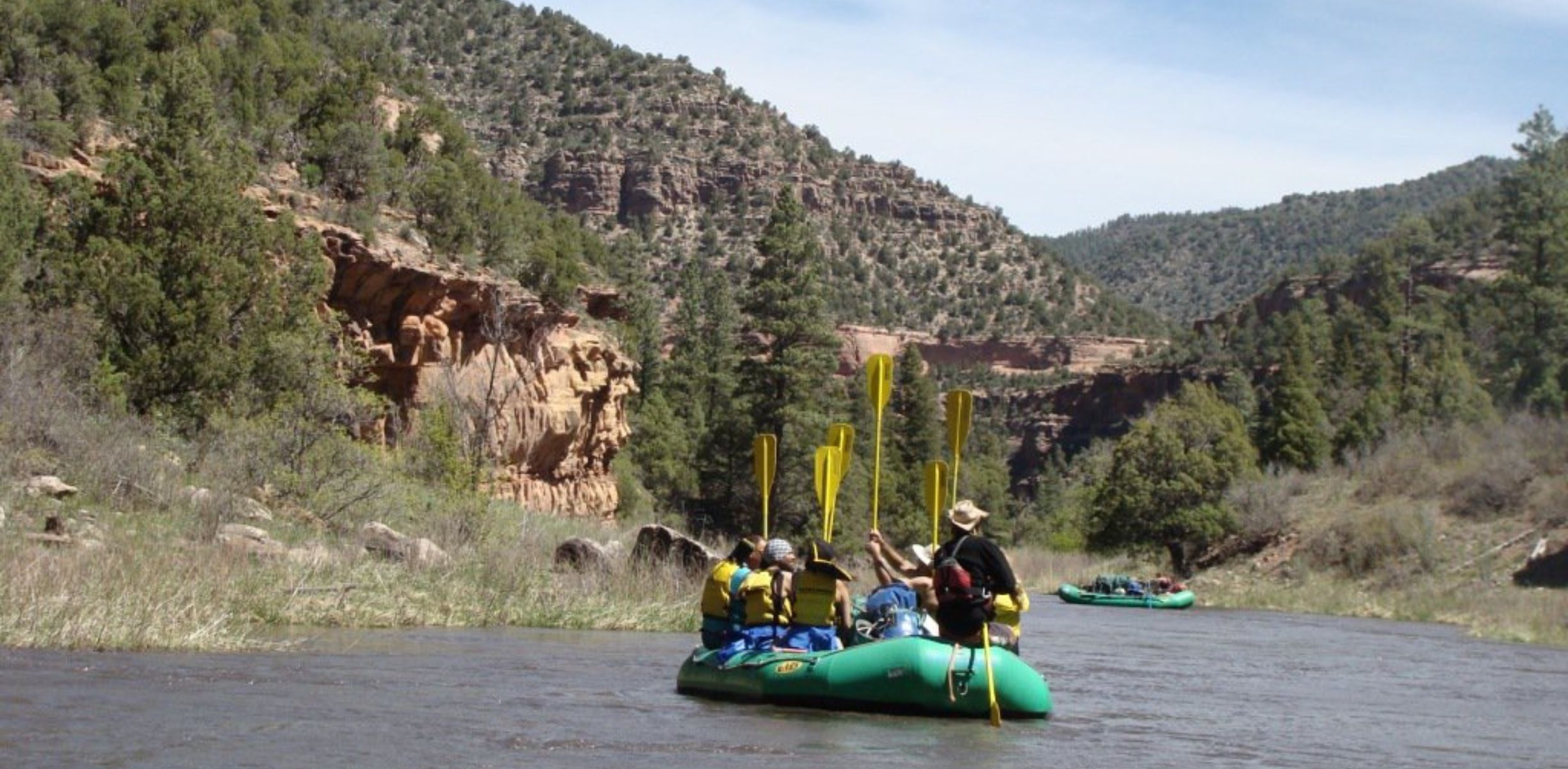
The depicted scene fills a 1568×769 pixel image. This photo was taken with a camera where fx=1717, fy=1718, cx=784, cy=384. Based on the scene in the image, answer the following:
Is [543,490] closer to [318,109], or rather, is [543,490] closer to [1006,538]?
[318,109]

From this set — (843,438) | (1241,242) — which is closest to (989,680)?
(843,438)

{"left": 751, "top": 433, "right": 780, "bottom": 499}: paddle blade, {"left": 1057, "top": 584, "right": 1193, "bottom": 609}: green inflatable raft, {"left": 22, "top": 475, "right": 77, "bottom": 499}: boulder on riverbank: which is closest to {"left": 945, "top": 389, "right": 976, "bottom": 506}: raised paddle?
{"left": 751, "top": 433, "right": 780, "bottom": 499}: paddle blade

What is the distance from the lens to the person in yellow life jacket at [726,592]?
15.3 m

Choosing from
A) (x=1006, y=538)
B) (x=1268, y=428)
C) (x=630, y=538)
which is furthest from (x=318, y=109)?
(x=1006, y=538)

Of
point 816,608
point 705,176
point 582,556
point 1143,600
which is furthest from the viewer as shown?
point 705,176

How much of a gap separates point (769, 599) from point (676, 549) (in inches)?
455

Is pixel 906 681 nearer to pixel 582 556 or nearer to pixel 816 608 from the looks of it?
pixel 816 608

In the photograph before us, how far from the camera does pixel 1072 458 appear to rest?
12594 centimetres

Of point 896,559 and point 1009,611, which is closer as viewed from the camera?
point 1009,611

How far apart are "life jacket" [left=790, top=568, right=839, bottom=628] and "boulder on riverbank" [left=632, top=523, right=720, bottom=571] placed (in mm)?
11371

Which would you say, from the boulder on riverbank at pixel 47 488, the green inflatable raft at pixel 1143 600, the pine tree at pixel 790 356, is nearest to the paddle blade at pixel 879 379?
the boulder on riverbank at pixel 47 488

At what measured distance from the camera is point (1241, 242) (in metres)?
159

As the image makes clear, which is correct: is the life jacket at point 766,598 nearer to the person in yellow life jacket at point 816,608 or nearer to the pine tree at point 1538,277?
the person in yellow life jacket at point 816,608

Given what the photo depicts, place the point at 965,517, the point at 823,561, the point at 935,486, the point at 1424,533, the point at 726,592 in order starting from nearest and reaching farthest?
the point at 965,517 → the point at 823,561 → the point at 726,592 → the point at 935,486 → the point at 1424,533
